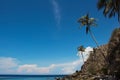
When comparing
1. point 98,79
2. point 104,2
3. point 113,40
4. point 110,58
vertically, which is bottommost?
point 98,79

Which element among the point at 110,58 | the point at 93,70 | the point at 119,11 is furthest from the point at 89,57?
the point at 119,11

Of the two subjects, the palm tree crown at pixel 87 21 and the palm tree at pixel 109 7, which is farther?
the palm tree crown at pixel 87 21

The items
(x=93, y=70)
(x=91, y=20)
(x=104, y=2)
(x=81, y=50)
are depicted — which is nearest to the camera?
(x=104, y=2)

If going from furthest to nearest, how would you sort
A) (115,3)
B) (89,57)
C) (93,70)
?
(89,57) → (93,70) → (115,3)

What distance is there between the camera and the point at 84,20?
55125mm

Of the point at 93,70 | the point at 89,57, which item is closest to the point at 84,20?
the point at 93,70

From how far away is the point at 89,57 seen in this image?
86.4 meters

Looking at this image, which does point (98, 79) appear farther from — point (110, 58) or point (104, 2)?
point (104, 2)

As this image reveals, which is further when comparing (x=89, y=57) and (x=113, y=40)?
(x=89, y=57)

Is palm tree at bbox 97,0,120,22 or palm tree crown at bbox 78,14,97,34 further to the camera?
palm tree crown at bbox 78,14,97,34

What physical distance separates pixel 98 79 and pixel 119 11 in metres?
13.0

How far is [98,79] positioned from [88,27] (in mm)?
17686

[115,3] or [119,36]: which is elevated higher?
[115,3]

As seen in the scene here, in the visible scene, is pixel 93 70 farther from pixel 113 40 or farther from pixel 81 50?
pixel 81 50
